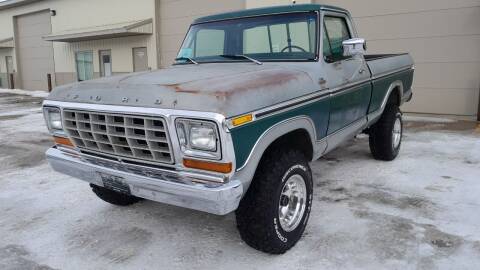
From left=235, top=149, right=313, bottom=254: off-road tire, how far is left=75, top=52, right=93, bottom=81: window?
1709 centimetres

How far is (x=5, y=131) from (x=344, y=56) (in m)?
8.11

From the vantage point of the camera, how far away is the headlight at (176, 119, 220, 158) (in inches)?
103

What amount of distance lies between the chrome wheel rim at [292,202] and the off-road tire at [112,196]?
173cm

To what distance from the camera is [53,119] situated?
140 inches

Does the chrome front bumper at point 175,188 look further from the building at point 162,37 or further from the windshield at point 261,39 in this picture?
the building at point 162,37

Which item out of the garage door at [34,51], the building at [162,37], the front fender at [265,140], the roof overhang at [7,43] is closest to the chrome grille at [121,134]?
the front fender at [265,140]

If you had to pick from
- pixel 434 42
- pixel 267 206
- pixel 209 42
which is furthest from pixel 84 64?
pixel 267 206

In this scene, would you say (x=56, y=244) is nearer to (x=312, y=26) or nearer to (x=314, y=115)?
(x=314, y=115)

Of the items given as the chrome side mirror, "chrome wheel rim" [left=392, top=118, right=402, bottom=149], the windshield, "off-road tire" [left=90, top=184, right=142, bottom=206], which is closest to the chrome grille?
"off-road tire" [left=90, top=184, right=142, bottom=206]

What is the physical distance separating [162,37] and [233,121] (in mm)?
13426

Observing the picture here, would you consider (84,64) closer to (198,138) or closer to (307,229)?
(307,229)

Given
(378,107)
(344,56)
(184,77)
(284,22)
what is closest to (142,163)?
(184,77)

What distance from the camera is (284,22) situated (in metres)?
4.10

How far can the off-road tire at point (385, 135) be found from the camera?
5.41 meters
